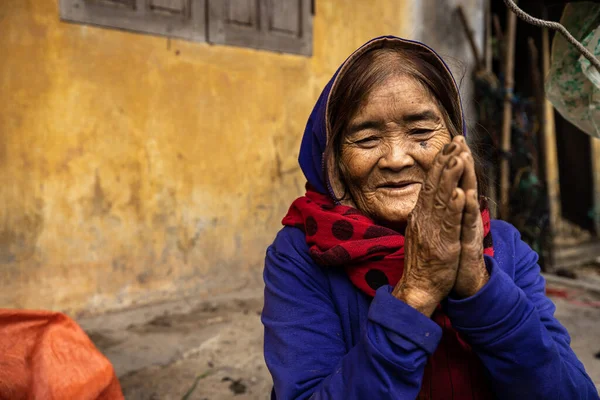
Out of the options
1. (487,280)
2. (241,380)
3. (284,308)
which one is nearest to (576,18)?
(487,280)

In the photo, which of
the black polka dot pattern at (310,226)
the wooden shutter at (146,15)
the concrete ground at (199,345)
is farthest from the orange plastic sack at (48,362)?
the wooden shutter at (146,15)

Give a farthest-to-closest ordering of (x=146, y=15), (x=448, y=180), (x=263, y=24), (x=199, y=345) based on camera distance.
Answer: (x=263, y=24) → (x=146, y=15) → (x=199, y=345) → (x=448, y=180)

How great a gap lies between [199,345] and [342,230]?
7.98 feet

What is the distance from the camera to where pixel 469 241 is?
1.11 meters

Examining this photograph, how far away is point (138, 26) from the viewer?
400 centimetres

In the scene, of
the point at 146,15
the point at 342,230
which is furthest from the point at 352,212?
the point at 146,15

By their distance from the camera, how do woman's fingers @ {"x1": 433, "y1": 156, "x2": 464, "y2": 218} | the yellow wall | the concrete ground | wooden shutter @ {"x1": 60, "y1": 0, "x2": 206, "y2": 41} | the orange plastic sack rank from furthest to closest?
wooden shutter @ {"x1": 60, "y1": 0, "x2": 206, "y2": 41}, the yellow wall, the concrete ground, the orange plastic sack, woman's fingers @ {"x1": 433, "y1": 156, "x2": 464, "y2": 218}

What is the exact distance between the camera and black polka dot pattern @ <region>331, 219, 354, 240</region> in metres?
1.34

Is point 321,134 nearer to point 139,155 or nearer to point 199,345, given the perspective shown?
point 199,345

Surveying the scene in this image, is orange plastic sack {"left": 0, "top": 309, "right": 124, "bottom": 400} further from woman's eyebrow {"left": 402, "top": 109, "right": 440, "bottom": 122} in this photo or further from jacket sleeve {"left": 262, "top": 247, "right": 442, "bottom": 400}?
woman's eyebrow {"left": 402, "top": 109, "right": 440, "bottom": 122}

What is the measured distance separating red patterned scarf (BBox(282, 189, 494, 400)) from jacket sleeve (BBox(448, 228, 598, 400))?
0.10m

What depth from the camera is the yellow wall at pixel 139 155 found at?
3.59m

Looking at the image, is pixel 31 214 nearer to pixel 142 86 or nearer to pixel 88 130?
pixel 88 130

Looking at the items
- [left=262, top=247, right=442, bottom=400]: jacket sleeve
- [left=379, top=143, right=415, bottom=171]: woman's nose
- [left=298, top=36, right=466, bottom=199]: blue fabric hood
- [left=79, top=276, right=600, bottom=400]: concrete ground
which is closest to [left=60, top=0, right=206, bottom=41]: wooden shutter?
[left=79, top=276, right=600, bottom=400]: concrete ground
